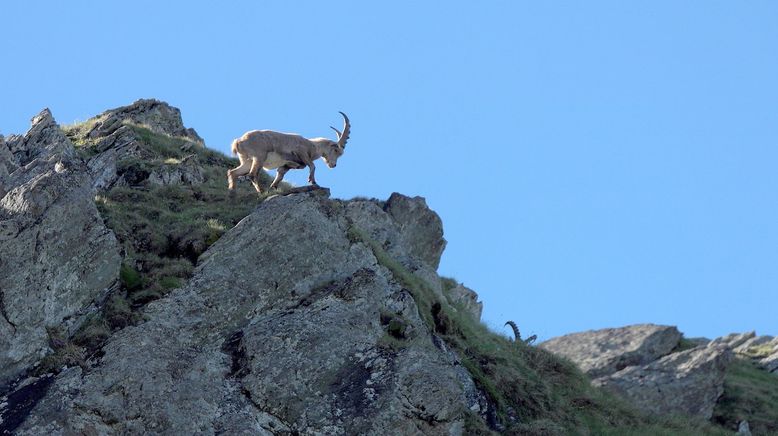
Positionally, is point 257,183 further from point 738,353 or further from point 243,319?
point 738,353

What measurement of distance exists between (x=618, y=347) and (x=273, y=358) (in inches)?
955

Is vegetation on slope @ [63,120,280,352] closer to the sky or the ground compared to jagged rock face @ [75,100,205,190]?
closer to the ground

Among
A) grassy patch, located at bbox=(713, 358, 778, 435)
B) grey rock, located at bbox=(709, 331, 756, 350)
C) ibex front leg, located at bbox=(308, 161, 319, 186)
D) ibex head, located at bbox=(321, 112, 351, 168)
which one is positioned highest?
grey rock, located at bbox=(709, 331, 756, 350)

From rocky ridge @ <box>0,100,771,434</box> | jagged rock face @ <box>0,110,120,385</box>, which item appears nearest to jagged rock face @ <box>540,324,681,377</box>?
rocky ridge @ <box>0,100,771,434</box>

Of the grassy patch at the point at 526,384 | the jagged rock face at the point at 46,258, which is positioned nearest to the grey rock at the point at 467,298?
the grassy patch at the point at 526,384

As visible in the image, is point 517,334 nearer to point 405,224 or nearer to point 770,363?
point 405,224

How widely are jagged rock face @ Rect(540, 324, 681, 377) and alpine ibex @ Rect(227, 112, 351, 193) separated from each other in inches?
577

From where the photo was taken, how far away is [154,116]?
46.7m

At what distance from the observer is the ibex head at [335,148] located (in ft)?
121

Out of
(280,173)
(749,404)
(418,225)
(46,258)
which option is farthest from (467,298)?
(46,258)

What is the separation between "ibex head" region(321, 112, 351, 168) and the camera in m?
36.9

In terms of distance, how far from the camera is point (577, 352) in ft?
160

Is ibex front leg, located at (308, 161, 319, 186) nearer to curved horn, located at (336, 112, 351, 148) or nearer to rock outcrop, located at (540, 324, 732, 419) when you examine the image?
curved horn, located at (336, 112, 351, 148)

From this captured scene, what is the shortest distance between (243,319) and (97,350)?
3292 mm
